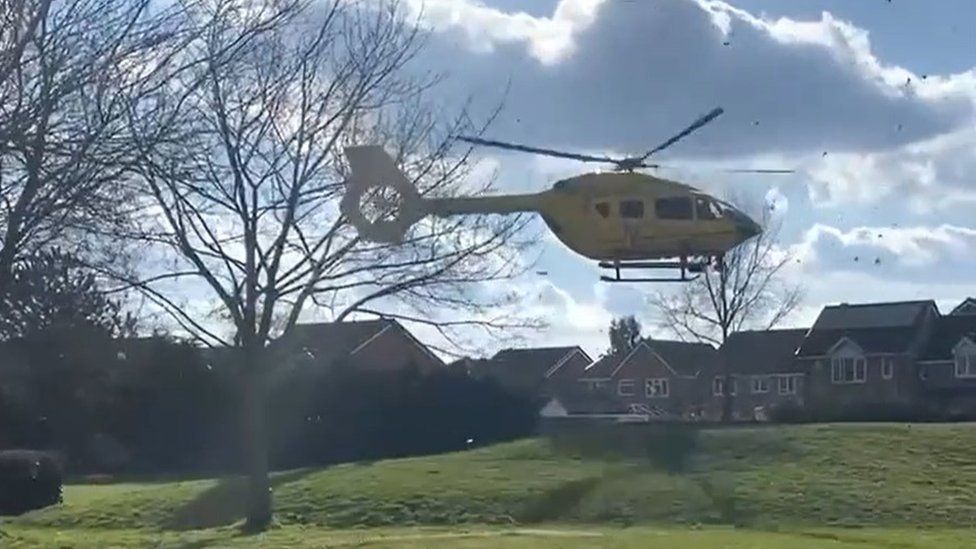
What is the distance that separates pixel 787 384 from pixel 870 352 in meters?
8.18

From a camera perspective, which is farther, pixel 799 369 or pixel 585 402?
pixel 585 402

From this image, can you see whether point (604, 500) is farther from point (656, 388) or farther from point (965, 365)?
point (656, 388)

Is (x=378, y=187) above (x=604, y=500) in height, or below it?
above

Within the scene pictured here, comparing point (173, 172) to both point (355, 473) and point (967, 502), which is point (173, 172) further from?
point (355, 473)

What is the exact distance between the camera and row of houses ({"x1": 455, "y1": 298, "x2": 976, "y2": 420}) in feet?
270

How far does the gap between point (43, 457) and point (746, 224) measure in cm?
2351

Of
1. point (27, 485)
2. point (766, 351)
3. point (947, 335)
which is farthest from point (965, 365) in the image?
point (27, 485)

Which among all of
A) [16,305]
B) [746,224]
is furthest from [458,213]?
[16,305]

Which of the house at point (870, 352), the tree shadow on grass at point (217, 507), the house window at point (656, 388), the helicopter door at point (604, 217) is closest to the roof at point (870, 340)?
the house at point (870, 352)

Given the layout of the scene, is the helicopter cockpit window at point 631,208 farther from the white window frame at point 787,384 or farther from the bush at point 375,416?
the white window frame at point 787,384

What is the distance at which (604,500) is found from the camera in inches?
1454

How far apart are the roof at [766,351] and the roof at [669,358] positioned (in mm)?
1588

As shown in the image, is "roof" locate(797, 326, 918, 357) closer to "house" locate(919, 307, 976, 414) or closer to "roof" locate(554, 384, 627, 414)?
"house" locate(919, 307, 976, 414)

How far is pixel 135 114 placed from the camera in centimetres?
1478
